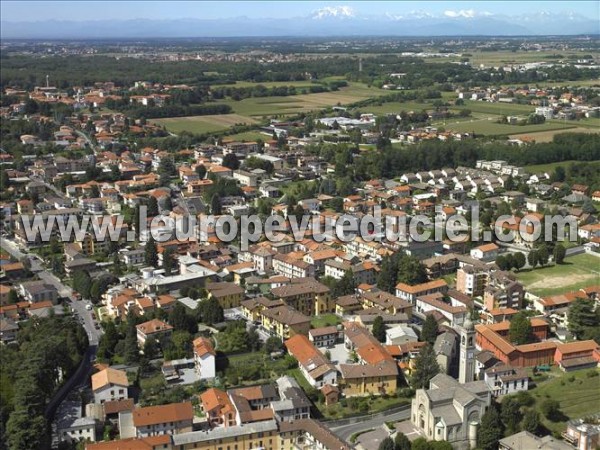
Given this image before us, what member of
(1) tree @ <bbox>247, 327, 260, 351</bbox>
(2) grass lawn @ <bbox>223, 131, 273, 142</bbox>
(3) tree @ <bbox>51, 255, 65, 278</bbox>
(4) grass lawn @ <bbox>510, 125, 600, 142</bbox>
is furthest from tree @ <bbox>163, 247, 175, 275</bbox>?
(4) grass lawn @ <bbox>510, 125, 600, 142</bbox>

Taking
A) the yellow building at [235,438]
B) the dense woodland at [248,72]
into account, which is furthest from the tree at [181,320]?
the dense woodland at [248,72]

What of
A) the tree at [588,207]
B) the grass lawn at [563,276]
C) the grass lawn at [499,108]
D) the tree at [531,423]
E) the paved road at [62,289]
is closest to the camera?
the tree at [531,423]

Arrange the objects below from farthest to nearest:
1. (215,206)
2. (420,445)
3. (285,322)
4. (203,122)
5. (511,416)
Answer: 1. (203,122)
2. (215,206)
3. (285,322)
4. (511,416)
5. (420,445)

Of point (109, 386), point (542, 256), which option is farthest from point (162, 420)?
point (542, 256)

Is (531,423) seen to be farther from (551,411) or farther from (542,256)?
(542,256)

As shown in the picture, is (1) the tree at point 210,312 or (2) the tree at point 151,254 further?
(2) the tree at point 151,254

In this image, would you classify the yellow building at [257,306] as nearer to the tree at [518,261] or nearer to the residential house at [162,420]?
the residential house at [162,420]

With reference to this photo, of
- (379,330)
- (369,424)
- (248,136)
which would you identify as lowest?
(369,424)
